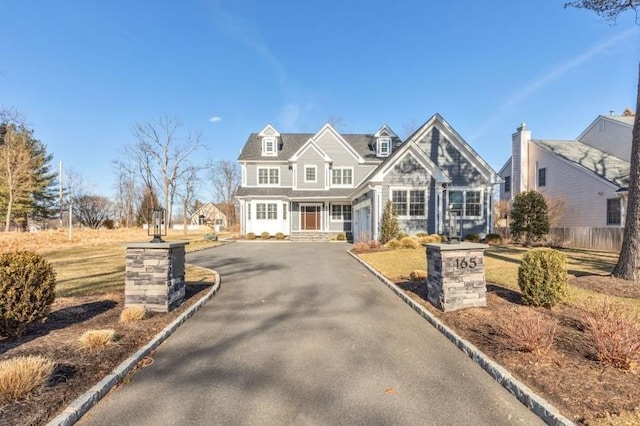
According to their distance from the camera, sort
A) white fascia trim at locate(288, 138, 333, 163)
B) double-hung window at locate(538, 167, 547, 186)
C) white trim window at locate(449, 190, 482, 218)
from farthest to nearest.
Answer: white fascia trim at locate(288, 138, 333, 163), double-hung window at locate(538, 167, 547, 186), white trim window at locate(449, 190, 482, 218)

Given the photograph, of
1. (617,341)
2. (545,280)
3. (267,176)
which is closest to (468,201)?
(267,176)

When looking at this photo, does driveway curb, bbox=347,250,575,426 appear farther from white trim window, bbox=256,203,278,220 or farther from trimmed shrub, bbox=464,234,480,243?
white trim window, bbox=256,203,278,220

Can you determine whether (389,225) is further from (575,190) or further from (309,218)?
(575,190)

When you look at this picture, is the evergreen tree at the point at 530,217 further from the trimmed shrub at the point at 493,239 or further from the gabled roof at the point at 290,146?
the gabled roof at the point at 290,146

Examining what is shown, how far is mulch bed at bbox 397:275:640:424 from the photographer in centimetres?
321

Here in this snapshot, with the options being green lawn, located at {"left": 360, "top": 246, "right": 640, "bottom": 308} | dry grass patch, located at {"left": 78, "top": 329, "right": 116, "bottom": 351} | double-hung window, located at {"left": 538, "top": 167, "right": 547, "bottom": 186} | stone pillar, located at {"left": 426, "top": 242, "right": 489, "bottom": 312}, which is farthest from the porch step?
dry grass patch, located at {"left": 78, "top": 329, "right": 116, "bottom": 351}

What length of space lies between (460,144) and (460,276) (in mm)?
17799

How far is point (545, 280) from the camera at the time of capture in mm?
6215

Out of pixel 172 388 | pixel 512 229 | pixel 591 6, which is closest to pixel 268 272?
pixel 172 388

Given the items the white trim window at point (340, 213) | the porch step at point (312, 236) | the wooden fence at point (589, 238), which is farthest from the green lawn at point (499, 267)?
the white trim window at point (340, 213)

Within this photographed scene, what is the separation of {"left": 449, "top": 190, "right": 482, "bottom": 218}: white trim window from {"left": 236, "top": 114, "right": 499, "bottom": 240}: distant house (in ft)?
0.20

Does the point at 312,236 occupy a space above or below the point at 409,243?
below

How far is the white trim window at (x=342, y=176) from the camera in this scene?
29.0 meters

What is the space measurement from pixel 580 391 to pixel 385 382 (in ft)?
6.36
